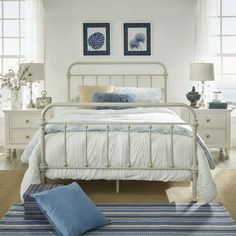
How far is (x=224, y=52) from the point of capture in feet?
21.5

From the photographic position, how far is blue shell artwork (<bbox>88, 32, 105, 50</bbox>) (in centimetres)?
640

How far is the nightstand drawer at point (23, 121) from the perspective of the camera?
228 inches

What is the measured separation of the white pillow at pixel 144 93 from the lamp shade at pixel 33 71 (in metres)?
0.93

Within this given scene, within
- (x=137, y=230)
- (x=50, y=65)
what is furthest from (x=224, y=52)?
(x=137, y=230)

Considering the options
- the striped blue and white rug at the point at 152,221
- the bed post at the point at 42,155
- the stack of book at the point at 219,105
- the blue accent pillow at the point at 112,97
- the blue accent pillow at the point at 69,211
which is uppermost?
the blue accent pillow at the point at 112,97

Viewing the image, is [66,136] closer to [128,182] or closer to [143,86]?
[128,182]

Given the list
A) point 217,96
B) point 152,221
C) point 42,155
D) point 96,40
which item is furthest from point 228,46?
point 152,221

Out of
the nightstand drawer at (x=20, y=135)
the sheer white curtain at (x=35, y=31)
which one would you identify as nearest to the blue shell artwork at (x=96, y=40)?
the sheer white curtain at (x=35, y=31)

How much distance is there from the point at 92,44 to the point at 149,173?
2.99 metres

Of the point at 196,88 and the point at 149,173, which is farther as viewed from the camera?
the point at 196,88

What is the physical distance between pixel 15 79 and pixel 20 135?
759 millimetres

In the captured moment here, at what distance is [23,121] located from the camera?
228 inches

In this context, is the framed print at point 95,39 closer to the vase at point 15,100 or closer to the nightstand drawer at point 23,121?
the vase at point 15,100

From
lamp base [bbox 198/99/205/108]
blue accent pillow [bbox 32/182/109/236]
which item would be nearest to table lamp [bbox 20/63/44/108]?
lamp base [bbox 198/99/205/108]
